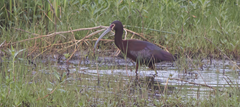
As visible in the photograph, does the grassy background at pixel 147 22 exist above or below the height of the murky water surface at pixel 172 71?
above

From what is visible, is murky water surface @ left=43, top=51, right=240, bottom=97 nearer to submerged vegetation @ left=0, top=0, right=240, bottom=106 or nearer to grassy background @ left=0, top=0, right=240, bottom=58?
submerged vegetation @ left=0, top=0, right=240, bottom=106

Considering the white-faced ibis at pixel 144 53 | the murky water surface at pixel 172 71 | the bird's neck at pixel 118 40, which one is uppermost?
the bird's neck at pixel 118 40

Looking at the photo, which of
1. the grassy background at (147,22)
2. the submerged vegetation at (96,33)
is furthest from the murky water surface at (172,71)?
the grassy background at (147,22)

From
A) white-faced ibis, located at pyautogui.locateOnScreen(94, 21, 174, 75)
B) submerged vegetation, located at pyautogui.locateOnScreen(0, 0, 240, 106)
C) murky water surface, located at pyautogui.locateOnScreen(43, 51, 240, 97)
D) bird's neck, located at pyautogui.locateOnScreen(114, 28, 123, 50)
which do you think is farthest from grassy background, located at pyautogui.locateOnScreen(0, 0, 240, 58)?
white-faced ibis, located at pyautogui.locateOnScreen(94, 21, 174, 75)

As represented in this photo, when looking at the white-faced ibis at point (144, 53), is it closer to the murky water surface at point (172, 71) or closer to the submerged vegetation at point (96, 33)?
the murky water surface at point (172, 71)

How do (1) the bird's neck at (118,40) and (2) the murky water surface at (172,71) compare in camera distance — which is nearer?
(2) the murky water surface at (172,71)

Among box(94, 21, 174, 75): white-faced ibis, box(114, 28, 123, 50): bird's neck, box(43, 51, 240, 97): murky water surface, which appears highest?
box(114, 28, 123, 50): bird's neck

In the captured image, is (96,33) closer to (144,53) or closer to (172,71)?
(144,53)

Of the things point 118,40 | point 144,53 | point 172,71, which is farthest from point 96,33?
point 172,71

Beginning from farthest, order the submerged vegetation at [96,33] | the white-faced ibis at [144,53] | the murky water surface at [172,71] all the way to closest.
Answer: the white-faced ibis at [144,53]
the submerged vegetation at [96,33]
the murky water surface at [172,71]

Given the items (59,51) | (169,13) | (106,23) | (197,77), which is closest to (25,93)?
(197,77)

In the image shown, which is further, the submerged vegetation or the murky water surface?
the submerged vegetation

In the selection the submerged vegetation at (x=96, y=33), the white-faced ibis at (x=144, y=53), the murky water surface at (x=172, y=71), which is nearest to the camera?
the murky water surface at (x=172, y=71)

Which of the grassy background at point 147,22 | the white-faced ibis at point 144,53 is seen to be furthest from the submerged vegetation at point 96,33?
the white-faced ibis at point 144,53
